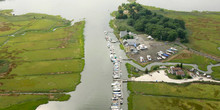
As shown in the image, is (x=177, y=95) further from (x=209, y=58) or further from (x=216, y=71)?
(x=209, y=58)

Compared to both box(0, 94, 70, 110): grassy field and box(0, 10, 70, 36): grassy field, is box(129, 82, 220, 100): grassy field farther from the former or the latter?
box(0, 10, 70, 36): grassy field

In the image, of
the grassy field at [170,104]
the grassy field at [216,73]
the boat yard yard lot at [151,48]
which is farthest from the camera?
the boat yard yard lot at [151,48]

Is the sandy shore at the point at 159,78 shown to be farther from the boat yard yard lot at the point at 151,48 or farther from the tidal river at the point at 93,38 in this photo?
the boat yard yard lot at the point at 151,48

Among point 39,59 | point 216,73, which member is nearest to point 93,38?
point 39,59

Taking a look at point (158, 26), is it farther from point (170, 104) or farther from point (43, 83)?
point (43, 83)

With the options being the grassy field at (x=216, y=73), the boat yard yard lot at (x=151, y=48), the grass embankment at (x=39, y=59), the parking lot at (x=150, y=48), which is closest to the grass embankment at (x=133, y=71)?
the boat yard yard lot at (x=151, y=48)

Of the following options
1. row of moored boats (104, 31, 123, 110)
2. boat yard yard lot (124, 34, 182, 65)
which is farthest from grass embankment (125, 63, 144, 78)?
boat yard yard lot (124, 34, 182, 65)
